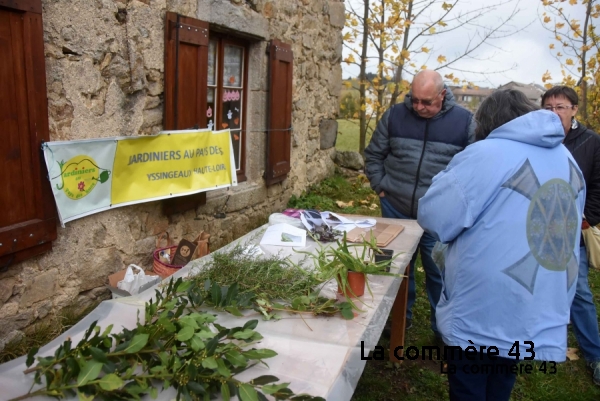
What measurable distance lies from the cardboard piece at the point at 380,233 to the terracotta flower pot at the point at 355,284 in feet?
2.28

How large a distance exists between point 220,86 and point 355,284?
10.1 feet

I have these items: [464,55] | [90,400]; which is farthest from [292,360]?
[464,55]

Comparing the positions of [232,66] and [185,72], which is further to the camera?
[232,66]

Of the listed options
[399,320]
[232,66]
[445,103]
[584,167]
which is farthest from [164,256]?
[584,167]

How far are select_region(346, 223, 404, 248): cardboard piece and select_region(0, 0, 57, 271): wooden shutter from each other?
1753mm

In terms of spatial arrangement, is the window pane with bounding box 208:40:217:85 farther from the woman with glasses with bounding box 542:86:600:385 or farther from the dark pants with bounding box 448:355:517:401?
the dark pants with bounding box 448:355:517:401

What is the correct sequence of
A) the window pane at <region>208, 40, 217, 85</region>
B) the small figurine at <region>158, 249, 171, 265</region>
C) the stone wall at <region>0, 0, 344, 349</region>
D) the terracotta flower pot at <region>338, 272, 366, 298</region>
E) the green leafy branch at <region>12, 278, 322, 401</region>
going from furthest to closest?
the window pane at <region>208, 40, 217, 85</region>
the small figurine at <region>158, 249, 171, 265</region>
the stone wall at <region>0, 0, 344, 349</region>
the terracotta flower pot at <region>338, 272, 366, 298</region>
the green leafy branch at <region>12, 278, 322, 401</region>

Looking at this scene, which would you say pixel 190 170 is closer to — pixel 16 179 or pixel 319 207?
pixel 16 179

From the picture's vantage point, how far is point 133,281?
344cm

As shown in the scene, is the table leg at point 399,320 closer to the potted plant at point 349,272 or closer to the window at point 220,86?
the potted plant at point 349,272

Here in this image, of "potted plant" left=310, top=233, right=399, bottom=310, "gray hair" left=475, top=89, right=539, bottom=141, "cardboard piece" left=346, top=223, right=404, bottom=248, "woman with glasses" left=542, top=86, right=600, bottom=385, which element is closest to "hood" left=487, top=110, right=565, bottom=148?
"gray hair" left=475, top=89, right=539, bottom=141

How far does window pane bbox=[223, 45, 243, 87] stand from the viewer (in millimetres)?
4891

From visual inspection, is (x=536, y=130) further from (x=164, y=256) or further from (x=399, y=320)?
(x=164, y=256)

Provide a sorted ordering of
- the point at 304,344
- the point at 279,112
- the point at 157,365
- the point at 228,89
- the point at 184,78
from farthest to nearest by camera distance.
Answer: the point at 279,112 < the point at 228,89 < the point at 184,78 < the point at 304,344 < the point at 157,365
